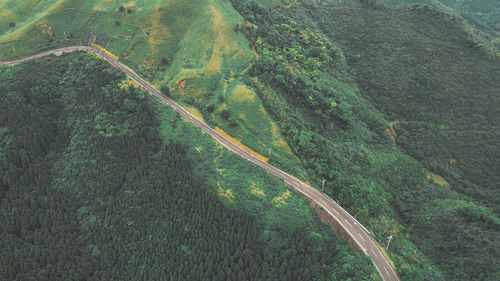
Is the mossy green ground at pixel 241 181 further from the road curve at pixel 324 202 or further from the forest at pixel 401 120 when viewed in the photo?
the forest at pixel 401 120

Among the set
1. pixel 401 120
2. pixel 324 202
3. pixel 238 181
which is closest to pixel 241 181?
pixel 238 181

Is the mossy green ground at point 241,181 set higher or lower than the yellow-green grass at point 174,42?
lower

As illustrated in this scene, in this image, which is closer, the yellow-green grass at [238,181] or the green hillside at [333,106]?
the yellow-green grass at [238,181]

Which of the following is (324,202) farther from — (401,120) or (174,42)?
(174,42)

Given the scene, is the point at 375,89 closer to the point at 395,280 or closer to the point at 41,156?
the point at 395,280

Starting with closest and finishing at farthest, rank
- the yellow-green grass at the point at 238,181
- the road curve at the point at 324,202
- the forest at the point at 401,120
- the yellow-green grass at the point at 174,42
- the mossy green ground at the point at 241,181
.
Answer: the road curve at the point at 324,202 < the mossy green ground at the point at 241,181 < the yellow-green grass at the point at 238,181 < the forest at the point at 401,120 < the yellow-green grass at the point at 174,42

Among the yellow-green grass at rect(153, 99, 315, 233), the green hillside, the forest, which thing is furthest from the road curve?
the forest

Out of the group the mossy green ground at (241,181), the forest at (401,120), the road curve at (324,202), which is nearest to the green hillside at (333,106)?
the mossy green ground at (241,181)

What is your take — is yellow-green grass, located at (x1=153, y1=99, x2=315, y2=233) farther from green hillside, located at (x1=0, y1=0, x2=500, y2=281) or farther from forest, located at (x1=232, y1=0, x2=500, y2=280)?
forest, located at (x1=232, y1=0, x2=500, y2=280)

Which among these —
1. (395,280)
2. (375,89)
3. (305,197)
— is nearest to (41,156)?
(305,197)

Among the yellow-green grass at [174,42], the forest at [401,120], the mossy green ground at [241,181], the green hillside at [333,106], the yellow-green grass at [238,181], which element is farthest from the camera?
the yellow-green grass at [174,42]
